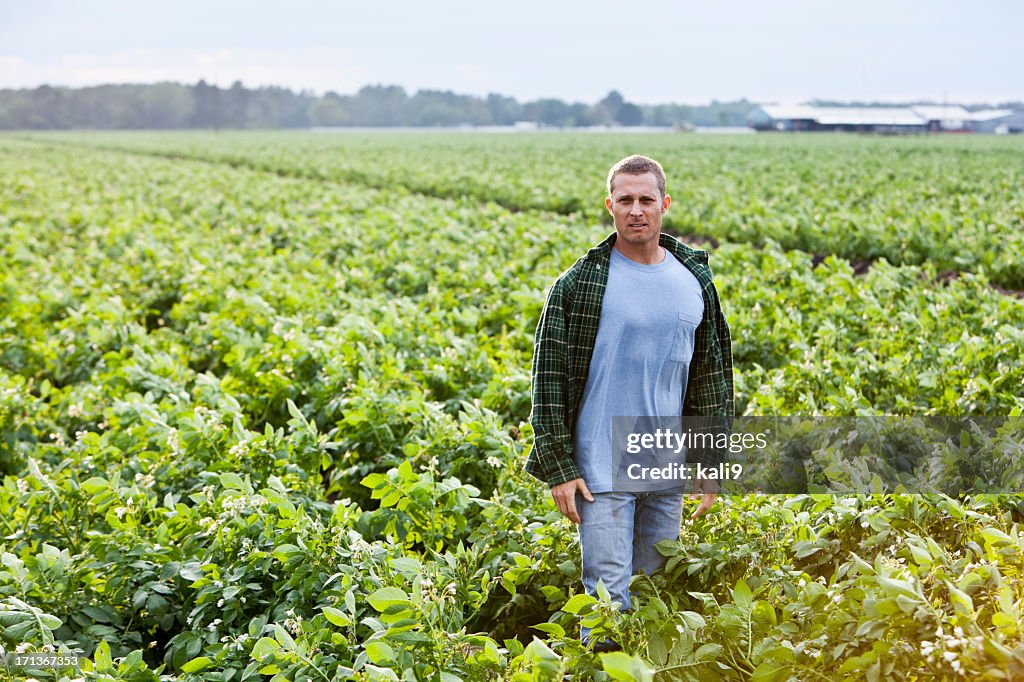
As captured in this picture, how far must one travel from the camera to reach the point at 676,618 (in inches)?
113

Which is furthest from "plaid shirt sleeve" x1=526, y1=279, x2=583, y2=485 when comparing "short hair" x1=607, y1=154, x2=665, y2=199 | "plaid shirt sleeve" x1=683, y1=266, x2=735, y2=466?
"plaid shirt sleeve" x1=683, y1=266, x2=735, y2=466

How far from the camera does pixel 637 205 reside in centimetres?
288

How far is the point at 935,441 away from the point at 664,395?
5.35 feet

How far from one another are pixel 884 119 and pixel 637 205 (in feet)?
362

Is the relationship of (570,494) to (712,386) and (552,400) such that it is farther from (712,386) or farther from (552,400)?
(712,386)

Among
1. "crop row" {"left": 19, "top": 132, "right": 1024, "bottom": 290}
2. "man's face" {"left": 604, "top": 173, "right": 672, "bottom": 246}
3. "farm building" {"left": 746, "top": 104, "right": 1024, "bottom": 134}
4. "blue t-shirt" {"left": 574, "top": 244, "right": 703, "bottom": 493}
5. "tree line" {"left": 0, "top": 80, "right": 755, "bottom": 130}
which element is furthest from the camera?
"tree line" {"left": 0, "top": 80, "right": 755, "bottom": 130}

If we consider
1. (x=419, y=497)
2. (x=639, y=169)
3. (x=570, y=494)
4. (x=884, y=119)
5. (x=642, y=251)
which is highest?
(x=884, y=119)

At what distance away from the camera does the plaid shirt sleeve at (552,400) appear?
2.96m

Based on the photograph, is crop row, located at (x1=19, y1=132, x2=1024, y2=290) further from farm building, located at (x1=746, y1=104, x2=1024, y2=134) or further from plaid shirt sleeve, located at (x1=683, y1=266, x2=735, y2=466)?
farm building, located at (x1=746, y1=104, x2=1024, y2=134)

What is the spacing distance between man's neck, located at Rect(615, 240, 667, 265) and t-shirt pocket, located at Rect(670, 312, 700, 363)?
0.69 feet

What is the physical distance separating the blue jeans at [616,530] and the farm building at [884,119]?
9773cm

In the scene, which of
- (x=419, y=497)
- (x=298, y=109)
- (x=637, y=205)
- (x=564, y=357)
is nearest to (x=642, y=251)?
(x=637, y=205)

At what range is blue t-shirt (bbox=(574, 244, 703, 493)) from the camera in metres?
2.98

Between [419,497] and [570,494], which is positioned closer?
[570,494]
